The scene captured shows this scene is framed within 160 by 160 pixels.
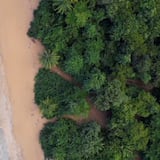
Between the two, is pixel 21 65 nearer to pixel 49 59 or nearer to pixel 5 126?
pixel 49 59

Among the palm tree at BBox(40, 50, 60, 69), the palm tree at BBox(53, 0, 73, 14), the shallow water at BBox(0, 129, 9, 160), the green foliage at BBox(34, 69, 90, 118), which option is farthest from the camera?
the shallow water at BBox(0, 129, 9, 160)

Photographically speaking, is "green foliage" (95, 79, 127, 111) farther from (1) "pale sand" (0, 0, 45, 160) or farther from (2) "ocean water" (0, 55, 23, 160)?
(2) "ocean water" (0, 55, 23, 160)

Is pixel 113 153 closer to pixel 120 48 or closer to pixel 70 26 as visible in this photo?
pixel 120 48

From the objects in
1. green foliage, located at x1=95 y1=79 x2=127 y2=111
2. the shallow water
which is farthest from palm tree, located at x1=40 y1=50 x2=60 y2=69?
the shallow water

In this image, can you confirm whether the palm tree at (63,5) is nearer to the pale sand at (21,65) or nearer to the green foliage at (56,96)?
the pale sand at (21,65)

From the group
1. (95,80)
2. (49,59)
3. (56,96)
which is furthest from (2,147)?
(95,80)

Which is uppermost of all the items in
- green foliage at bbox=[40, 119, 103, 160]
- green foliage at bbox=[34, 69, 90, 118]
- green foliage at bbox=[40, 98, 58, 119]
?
green foliage at bbox=[34, 69, 90, 118]

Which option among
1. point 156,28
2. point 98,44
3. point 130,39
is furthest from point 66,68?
point 156,28
